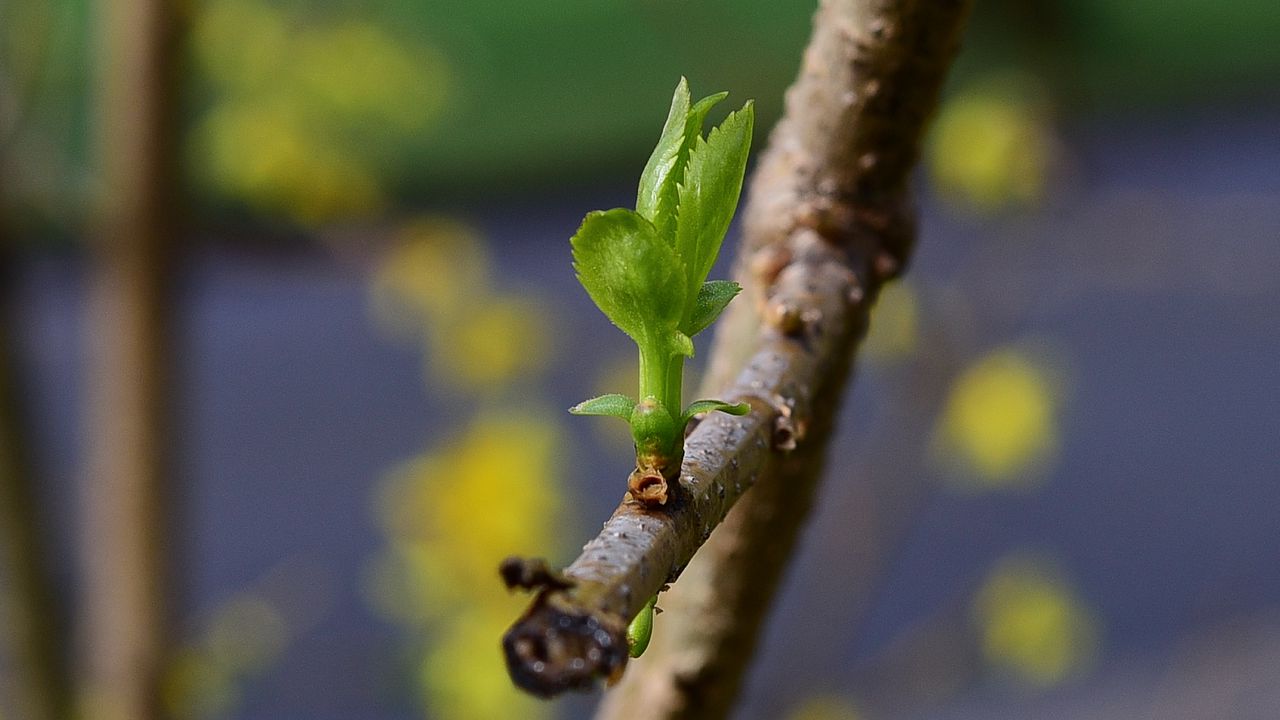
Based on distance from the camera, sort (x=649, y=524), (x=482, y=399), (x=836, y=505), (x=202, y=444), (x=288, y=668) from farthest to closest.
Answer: (x=202, y=444) < (x=288, y=668) < (x=482, y=399) < (x=836, y=505) < (x=649, y=524)

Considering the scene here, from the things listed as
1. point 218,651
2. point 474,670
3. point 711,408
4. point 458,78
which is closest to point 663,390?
point 711,408

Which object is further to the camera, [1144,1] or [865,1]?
[1144,1]

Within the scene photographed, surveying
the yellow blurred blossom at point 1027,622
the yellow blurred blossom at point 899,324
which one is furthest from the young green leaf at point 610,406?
the yellow blurred blossom at point 1027,622

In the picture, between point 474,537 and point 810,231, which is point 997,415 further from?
point 810,231

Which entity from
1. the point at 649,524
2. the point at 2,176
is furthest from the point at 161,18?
the point at 649,524

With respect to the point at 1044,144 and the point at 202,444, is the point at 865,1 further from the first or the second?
the point at 202,444
